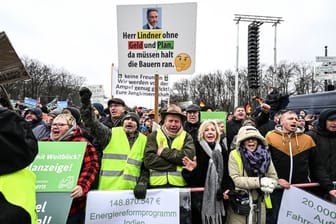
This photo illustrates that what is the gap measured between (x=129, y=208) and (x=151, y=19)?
2.65 m

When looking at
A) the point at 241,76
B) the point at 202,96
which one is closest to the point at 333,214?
the point at 241,76

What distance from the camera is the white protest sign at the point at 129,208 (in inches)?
133

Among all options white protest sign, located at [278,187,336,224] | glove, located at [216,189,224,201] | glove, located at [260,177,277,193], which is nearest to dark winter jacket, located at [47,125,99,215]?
glove, located at [216,189,224,201]

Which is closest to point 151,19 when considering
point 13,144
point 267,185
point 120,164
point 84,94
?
point 84,94

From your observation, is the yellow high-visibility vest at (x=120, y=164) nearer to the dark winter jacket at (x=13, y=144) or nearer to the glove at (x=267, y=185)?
the glove at (x=267, y=185)

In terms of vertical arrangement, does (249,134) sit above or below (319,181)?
above

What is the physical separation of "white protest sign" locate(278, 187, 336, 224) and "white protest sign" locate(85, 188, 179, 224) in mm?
1298

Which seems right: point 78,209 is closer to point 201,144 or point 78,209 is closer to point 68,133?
point 68,133

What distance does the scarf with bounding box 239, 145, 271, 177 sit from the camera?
3.63 meters

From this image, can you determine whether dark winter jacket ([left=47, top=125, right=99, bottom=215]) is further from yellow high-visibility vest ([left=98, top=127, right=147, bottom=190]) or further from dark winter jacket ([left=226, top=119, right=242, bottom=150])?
dark winter jacket ([left=226, top=119, right=242, bottom=150])

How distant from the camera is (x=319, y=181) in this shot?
12.9 ft

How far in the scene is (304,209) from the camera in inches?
142

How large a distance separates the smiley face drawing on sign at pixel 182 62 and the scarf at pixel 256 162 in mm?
1553

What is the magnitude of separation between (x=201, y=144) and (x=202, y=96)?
Result: 67.4 metres
